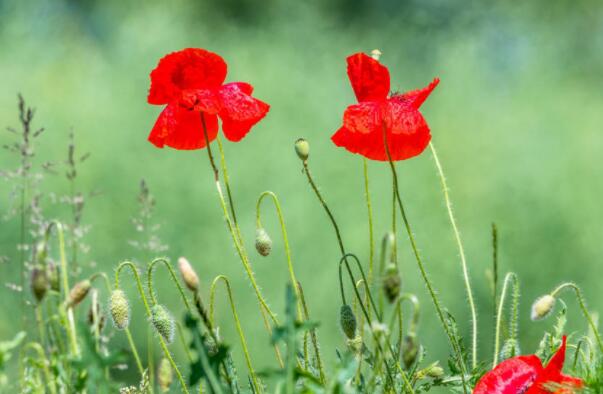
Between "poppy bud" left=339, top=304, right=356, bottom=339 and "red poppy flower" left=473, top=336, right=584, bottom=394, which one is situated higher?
"poppy bud" left=339, top=304, right=356, bottom=339

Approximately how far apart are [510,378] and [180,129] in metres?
0.37

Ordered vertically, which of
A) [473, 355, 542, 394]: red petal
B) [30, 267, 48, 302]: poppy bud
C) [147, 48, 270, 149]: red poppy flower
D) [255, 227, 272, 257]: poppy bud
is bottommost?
[473, 355, 542, 394]: red petal

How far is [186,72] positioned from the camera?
0.86 meters

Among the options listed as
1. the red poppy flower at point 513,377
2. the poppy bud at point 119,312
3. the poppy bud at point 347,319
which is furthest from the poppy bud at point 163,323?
the red poppy flower at point 513,377

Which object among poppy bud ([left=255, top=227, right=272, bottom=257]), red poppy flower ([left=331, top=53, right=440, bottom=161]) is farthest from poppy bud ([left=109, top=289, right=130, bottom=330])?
red poppy flower ([left=331, top=53, right=440, bottom=161])

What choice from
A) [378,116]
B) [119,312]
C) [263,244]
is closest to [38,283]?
[119,312]

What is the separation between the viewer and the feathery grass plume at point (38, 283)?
566mm

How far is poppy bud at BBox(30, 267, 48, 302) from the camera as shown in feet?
1.86

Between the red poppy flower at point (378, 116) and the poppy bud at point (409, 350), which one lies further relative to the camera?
the red poppy flower at point (378, 116)

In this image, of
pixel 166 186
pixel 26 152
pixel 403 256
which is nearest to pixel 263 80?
pixel 166 186

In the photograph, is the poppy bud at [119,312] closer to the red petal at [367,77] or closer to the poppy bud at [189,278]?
the poppy bud at [189,278]

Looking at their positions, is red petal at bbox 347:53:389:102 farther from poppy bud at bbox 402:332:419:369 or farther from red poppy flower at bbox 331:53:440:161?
poppy bud at bbox 402:332:419:369

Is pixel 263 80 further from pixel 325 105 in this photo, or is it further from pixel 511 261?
pixel 511 261

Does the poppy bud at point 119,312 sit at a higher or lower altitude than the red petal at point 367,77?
lower
